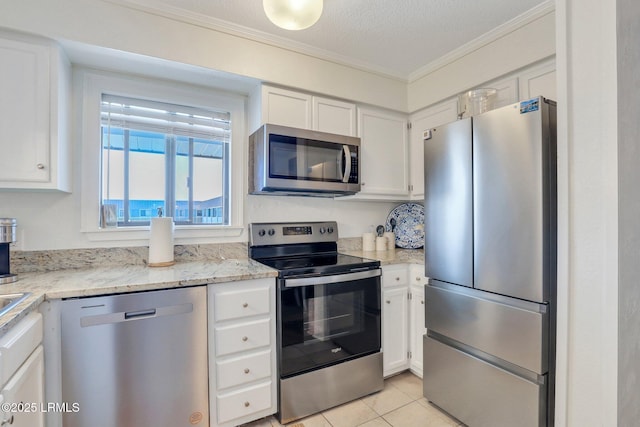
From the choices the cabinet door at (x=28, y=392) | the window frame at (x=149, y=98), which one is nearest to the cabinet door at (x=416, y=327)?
the window frame at (x=149, y=98)

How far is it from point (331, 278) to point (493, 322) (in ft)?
2.96

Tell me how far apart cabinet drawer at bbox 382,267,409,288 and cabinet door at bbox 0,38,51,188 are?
6.77 ft

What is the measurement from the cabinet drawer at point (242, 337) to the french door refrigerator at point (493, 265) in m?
1.04

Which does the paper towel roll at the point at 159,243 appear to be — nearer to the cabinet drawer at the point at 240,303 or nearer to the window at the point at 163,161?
the window at the point at 163,161

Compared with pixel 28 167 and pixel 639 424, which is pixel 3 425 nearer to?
pixel 28 167

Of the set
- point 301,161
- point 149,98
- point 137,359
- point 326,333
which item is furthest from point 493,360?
point 149,98

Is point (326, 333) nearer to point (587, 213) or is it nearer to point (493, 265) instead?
point (493, 265)

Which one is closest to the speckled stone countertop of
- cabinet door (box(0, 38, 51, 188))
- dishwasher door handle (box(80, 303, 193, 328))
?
dishwasher door handle (box(80, 303, 193, 328))

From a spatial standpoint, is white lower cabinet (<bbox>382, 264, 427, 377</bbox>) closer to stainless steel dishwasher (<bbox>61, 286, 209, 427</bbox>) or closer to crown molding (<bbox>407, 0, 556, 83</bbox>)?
stainless steel dishwasher (<bbox>61, 286, 209, 427</bbox>)

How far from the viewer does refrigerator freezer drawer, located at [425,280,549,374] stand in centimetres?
140

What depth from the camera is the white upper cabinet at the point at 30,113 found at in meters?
1.50

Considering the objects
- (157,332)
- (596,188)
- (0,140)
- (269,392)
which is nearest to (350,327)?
(269,392)

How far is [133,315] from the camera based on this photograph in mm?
1448

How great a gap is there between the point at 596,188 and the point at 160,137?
7.74 ft
